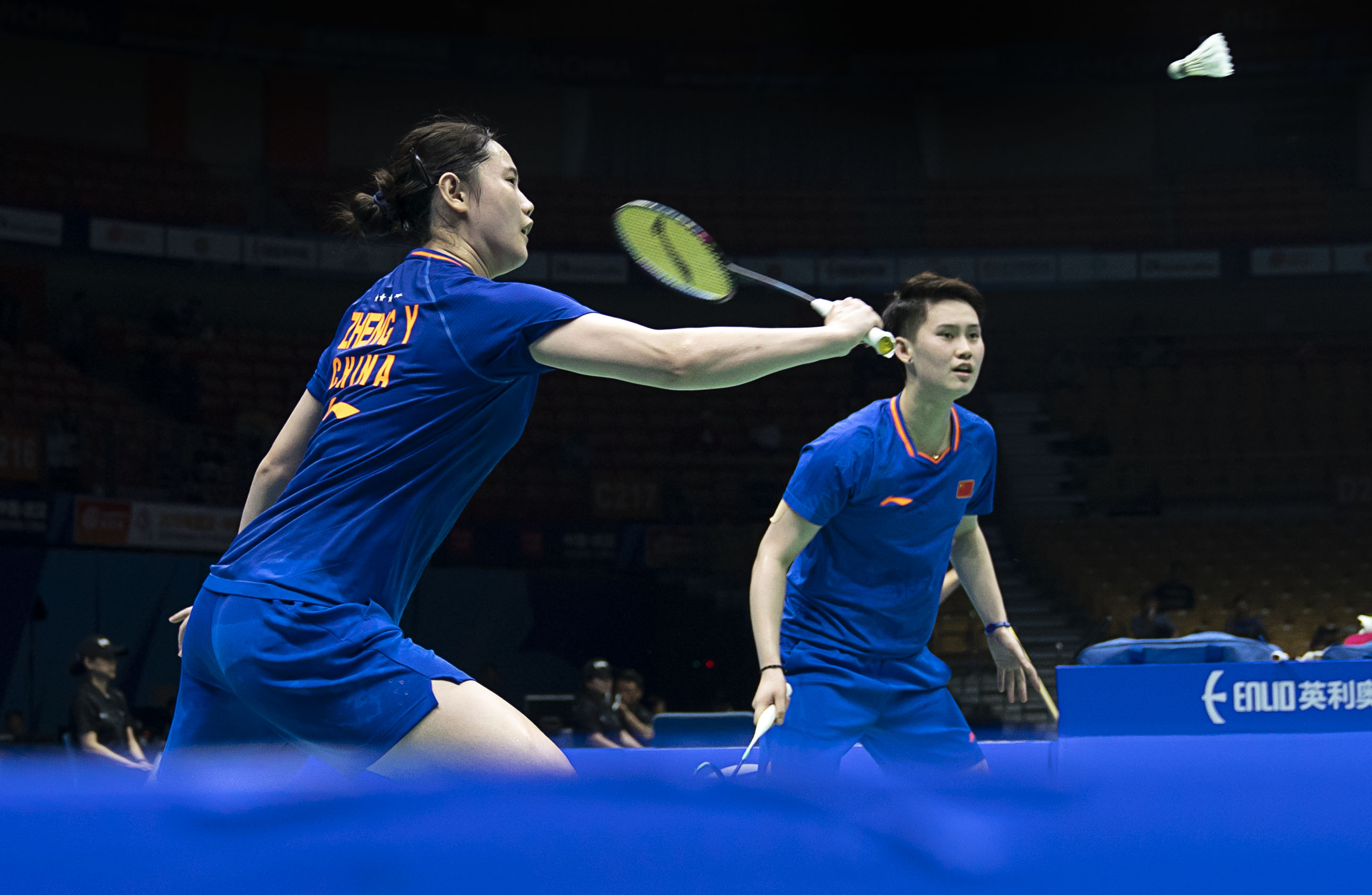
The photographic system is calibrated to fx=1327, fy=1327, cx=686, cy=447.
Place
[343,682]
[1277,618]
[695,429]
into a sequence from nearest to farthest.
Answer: [343,682] → [1277,618] → [695,429]

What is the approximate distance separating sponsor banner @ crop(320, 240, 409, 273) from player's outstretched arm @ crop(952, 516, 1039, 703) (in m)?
14.6

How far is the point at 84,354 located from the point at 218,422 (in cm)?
190

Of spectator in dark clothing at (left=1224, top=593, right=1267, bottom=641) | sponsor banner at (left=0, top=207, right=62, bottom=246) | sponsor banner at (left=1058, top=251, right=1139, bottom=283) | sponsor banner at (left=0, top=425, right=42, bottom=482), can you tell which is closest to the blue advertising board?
spectator in dark clothing at (left=1224, top=593, right=1267, bottom=641)

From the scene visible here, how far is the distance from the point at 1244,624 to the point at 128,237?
13.6m

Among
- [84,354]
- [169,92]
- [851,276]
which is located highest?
[169,92]

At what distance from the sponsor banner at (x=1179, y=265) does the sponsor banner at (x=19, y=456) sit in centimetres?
1400

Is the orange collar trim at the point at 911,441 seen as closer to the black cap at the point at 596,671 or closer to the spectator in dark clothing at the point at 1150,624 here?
the black cap at the point at 596,671

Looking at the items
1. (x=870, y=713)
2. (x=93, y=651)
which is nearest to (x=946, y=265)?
(x=93, y=651)

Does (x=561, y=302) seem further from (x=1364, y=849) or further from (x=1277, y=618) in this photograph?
(x=1277, y=618)

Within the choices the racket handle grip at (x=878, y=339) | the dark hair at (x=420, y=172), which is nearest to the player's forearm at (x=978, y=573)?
the racket handle grip at (x=878, y=339)

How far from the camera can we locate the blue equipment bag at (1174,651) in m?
5.88

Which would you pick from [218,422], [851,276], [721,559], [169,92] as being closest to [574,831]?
[721,559]

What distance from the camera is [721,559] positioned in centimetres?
1527

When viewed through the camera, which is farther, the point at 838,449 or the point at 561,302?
the point at 838,449
